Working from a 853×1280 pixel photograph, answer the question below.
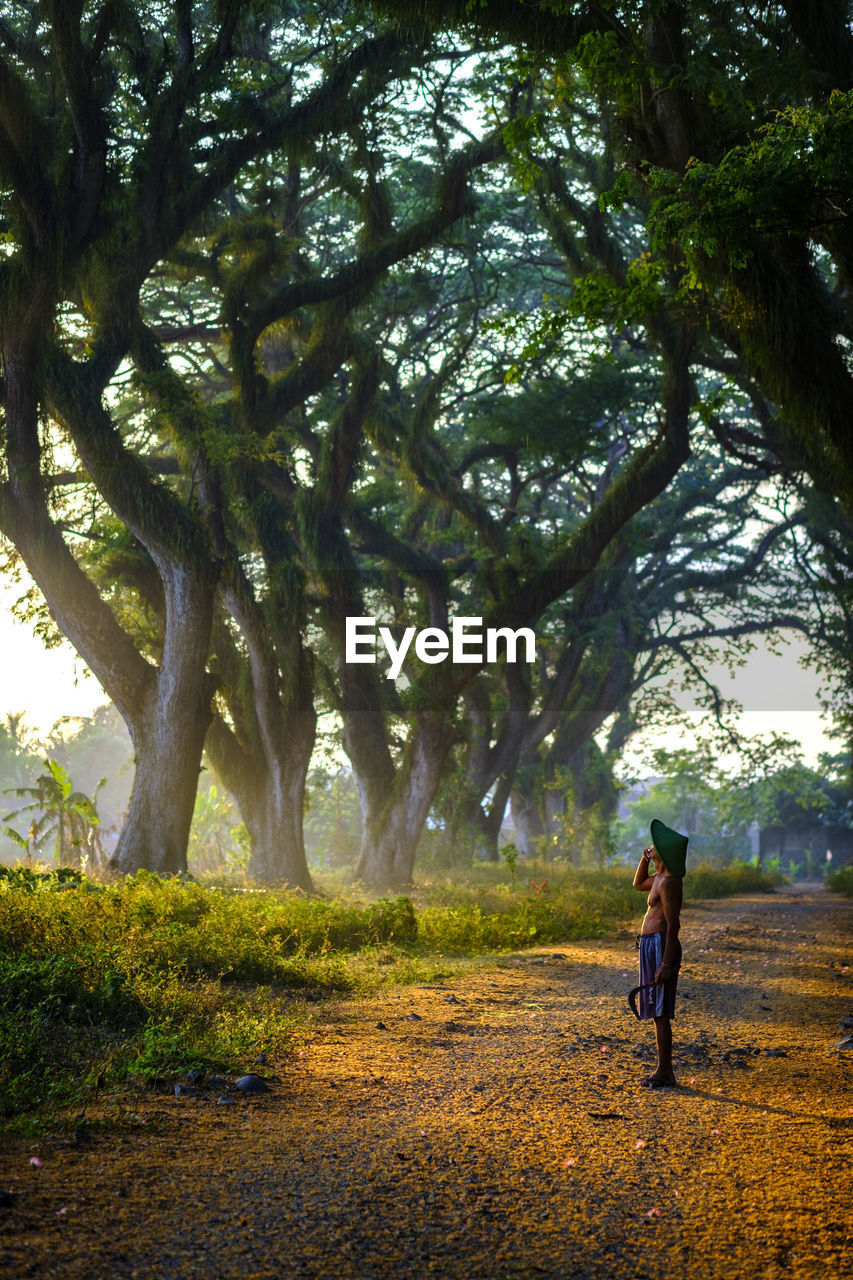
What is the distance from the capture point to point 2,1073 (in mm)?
4898

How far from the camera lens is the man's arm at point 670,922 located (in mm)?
5809

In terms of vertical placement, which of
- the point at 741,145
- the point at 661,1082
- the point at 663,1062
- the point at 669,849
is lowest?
the point at 661,1082

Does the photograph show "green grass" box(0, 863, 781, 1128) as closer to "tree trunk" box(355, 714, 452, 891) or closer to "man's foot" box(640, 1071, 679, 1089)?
"man's foot" box(640, 1071, 679, 1089)

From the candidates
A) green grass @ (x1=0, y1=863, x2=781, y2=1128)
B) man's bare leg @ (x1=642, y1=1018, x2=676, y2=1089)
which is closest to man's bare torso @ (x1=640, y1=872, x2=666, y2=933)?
man's bare leg @ (x1=642, y1=1018, x2=676, y2=1089)

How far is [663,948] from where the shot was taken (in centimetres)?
588

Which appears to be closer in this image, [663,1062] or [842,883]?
[663,1062]

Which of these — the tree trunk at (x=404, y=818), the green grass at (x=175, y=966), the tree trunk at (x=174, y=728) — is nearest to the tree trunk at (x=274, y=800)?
the tree trunk at (x=404, y=818)

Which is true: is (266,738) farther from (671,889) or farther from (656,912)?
(671,889)

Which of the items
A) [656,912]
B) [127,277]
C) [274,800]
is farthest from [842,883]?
[656,912]

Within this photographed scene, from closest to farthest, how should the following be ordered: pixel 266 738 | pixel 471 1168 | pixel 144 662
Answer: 1. pixel 471 1168
2. pixel 144 662
3. pixel 266 738

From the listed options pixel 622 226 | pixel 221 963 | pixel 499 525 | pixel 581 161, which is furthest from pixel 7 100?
pixel 622 226

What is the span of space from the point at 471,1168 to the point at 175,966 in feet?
12.0

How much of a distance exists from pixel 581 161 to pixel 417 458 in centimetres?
635

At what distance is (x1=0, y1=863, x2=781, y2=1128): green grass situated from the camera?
18.0 ft
